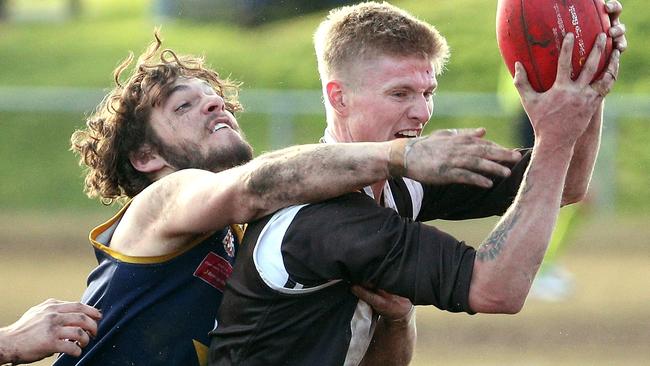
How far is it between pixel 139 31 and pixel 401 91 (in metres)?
18.7

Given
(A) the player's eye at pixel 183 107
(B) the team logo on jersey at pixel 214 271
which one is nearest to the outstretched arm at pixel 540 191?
(B) the team logo on jersey at pixel 214 271

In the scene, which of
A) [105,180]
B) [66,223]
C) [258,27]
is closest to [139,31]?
[258,27]

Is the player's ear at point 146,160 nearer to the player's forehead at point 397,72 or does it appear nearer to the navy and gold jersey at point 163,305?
the navy and gold jersey at point 163,305

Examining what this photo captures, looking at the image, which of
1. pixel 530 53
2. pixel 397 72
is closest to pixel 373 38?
pixel 397 72

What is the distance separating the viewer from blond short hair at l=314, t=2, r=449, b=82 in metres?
4.06

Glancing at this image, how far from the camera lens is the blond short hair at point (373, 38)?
4062 mm

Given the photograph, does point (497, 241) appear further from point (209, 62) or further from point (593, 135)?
point (209, 62)

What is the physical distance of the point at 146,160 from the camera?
4.94 meters

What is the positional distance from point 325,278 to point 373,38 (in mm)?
836

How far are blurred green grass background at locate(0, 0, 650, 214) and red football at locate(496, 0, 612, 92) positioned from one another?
37.6 feet

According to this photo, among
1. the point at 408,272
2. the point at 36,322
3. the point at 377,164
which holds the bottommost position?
the point at 36,322

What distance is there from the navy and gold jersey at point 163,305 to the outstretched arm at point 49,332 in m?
0.10

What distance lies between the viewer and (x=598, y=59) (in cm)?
357

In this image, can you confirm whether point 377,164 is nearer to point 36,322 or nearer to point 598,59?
point 598,59
